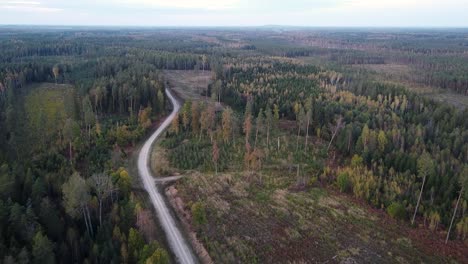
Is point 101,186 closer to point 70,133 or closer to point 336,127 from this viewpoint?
point 70,133

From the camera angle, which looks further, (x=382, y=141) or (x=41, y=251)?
(x=382, y=141)

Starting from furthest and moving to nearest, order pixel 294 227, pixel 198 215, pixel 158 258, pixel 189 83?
pixel 189 83 < pixel 294 227 < pixel 198 215 < pixel 158 258

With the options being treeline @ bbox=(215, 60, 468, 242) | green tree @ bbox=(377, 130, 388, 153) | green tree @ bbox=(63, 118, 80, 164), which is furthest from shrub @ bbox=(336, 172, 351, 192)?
green tree @ bbox=(63, 118, 80, 164)

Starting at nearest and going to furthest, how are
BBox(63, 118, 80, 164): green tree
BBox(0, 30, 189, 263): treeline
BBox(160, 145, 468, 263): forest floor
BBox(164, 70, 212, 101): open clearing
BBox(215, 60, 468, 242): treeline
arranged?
BBox(0, 30, 189, 263): treeline, BBox(160, 145, 468, 263): forest floor, BBox(215, 60, 468, 242): treeline, BBox(63, 118, 80, 164): green tree, BBox(164, 70, 212, 101): open clearing

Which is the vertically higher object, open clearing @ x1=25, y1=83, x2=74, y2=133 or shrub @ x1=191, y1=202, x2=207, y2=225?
open clearing @ x1=25, y1=83, x2=74, y2=133

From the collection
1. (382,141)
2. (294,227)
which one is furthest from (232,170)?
(382,141)

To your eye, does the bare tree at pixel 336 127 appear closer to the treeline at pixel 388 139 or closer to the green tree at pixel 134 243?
the treeline at pixel 388 139

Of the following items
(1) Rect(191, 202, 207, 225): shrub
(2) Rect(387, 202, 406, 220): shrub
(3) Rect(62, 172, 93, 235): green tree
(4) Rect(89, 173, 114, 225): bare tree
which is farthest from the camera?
A: (2) Rect(387, 202, 406, 220): shrub

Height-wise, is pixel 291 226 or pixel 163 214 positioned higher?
pixel 163 214

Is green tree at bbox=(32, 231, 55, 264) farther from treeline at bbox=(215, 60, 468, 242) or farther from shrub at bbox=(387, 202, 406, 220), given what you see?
shrub at bbox=(387, 202, 406, 220)
